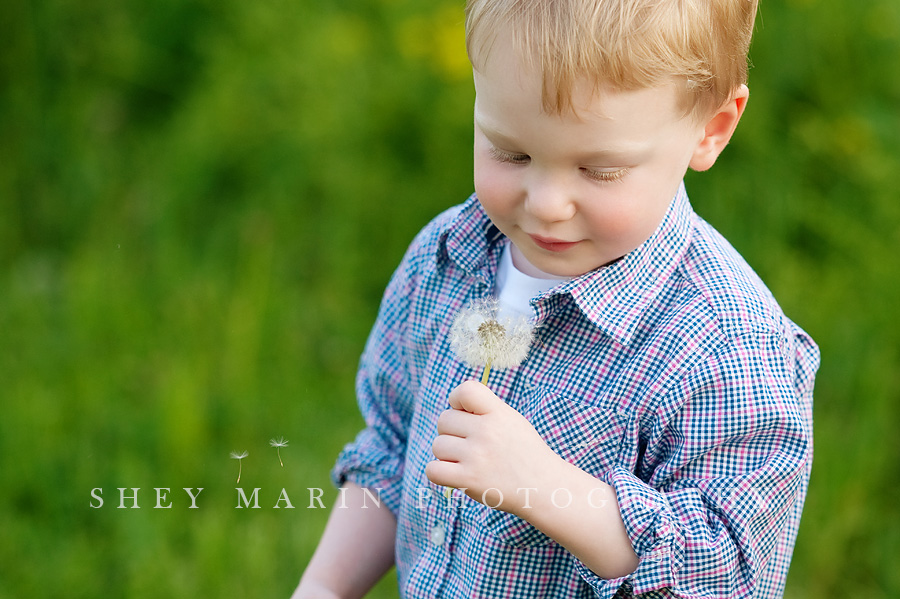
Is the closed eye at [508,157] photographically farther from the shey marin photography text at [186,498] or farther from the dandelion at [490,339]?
the shey marin photography text at [186,498]

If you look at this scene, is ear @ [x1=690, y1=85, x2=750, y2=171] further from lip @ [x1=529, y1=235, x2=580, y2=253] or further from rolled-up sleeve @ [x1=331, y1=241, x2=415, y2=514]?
rolled-up sleeve @ [x1=331, y1=241, x2=415, y2=514]

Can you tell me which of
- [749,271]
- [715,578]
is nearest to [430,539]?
[715,578]

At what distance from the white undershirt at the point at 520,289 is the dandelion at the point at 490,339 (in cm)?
4

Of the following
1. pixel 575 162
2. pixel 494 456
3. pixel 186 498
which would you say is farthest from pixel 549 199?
A: pixel 186 498

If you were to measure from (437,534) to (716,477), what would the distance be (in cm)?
36

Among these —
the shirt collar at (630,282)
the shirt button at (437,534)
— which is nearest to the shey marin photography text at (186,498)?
the shirt button at (437,534)

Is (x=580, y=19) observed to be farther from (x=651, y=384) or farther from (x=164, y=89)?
(x=164, y=89)

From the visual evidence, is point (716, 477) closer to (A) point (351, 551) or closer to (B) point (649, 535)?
(B) point (649, 535)

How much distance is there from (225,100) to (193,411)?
0.98 meters

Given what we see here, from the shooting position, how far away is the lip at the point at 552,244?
44.7 inches

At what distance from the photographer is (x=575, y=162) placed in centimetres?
107

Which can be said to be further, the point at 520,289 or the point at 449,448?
the point at 520,289

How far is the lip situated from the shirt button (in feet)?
1.25

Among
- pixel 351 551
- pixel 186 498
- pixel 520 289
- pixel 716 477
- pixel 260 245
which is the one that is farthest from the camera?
pixel 260 245
